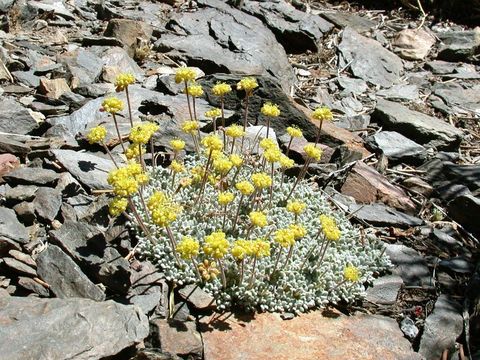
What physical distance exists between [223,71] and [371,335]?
13.4ft

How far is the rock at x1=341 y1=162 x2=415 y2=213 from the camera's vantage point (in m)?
5.39

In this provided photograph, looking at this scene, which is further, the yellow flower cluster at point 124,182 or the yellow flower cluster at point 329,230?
the yellow flower cluster at point 329,230

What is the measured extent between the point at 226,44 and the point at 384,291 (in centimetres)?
439

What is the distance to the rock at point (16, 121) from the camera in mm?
5191

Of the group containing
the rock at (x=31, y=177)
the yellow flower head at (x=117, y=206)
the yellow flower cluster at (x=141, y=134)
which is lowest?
the rock at (x=31, y=177)

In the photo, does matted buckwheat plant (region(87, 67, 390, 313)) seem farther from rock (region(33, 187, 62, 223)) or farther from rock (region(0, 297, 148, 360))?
rock (region(0, 297, 148, 360))

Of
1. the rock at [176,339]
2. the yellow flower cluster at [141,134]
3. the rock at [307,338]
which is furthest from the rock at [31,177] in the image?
the rock at [307,338]

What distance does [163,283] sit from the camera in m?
4.08

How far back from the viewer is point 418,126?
6441 millimetres

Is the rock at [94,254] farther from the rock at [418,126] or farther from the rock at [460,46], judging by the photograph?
the rock at [460,46]

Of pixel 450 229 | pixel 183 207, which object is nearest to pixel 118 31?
pixel 183 207

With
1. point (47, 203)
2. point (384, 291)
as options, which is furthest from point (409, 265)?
point (47, 203)

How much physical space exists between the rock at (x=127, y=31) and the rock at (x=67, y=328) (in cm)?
446

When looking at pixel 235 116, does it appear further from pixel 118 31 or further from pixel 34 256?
pixel 34 256
